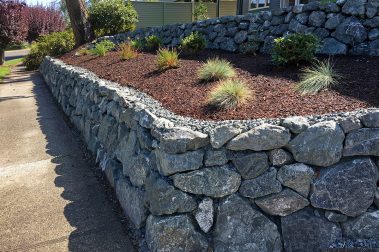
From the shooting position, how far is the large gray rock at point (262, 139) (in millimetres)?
3193

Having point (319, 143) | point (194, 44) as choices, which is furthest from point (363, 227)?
point (194, 44)

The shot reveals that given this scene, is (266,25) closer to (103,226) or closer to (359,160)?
(359,160)

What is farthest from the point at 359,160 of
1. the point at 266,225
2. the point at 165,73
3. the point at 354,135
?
the point at 165,73

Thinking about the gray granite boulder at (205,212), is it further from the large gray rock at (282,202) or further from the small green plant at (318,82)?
the small green plant at (318,82)

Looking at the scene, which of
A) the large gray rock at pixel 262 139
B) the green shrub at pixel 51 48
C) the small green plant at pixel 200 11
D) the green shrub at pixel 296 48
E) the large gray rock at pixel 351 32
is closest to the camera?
the large gray rock at pixel 262 139

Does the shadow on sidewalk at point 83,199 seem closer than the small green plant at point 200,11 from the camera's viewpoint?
Yes

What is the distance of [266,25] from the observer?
722 centimetres

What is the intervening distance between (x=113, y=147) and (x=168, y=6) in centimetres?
1732

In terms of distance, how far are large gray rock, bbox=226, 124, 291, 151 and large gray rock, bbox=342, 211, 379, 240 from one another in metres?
0.95

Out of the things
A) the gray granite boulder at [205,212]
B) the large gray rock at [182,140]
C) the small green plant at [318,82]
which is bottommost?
the gray granite boulder at [205,212]

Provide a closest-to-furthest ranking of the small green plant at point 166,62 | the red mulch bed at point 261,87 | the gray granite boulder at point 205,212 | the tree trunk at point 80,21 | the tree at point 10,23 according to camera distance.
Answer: the gray granite boulder at point 205,212 → the red mulch bed at point 261,87 → the small green plant at point 166,62 → the tree trunk at point 80,21 → the tree at point 10,23

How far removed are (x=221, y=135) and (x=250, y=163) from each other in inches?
13.4

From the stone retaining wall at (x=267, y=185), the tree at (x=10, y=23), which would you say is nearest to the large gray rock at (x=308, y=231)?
the stone retaining wall at (x=267, y=185)

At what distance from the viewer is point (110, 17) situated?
1437 cm
